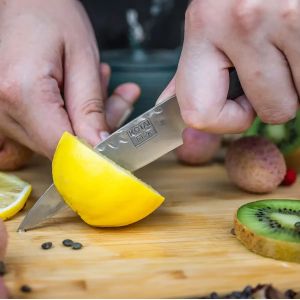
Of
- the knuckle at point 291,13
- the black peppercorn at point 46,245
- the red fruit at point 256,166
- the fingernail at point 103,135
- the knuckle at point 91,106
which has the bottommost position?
the black peppercorn at point 46,245

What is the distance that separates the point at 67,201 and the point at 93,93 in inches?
12.6

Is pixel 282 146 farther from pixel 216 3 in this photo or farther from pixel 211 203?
pixel 216 3

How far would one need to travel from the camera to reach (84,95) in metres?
1.59

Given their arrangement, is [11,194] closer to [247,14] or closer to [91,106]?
[91,106]

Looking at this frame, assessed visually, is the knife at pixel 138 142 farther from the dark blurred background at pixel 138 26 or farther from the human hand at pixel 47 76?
the dark blurred background at pixel 138 26

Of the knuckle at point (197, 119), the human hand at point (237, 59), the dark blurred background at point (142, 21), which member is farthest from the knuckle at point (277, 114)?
the dark blurred background at point (142, 21)

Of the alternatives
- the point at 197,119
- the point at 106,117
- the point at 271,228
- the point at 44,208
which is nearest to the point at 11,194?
the point at 44,208

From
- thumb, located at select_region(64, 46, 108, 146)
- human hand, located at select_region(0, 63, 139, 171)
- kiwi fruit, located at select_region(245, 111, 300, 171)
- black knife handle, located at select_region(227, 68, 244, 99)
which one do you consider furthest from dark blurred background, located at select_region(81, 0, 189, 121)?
black knife handle, located at select_region(227, 68, 244, 99)

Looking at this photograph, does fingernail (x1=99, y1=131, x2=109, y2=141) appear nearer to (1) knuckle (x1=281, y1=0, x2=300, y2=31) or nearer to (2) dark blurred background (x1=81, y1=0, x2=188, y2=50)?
(1) knuckle (x1=281, y1=0, x2=300, y2=31)

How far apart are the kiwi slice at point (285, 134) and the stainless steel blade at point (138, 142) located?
20.2 inches

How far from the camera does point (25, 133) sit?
1621 millimetres

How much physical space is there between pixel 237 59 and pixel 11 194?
1.97 ft

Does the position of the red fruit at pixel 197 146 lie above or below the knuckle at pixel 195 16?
below

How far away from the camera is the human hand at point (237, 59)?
49.2 inches
